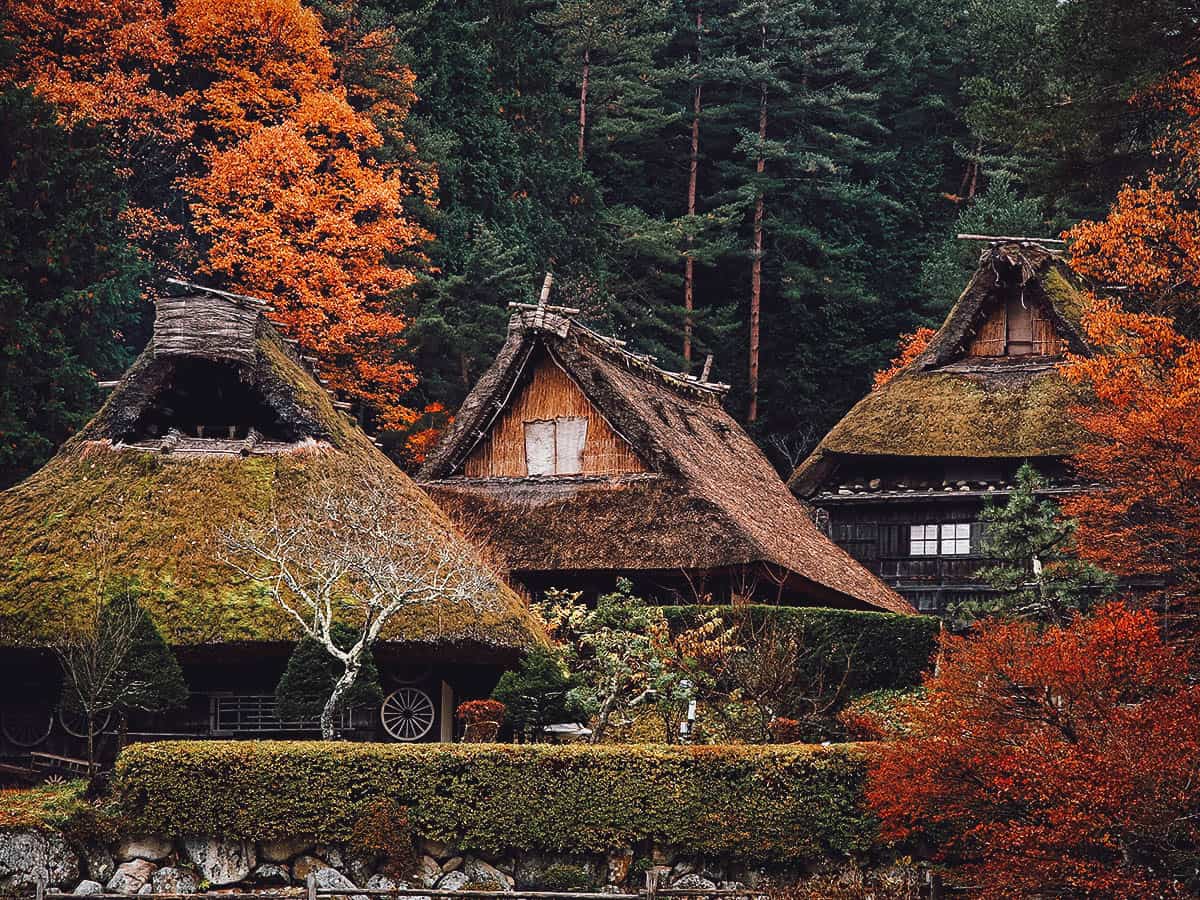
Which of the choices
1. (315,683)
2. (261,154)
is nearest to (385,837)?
(315,683)

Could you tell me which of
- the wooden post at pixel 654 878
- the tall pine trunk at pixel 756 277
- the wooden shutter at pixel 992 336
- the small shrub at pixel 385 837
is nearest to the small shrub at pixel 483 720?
the small shrub at pixel 385 837

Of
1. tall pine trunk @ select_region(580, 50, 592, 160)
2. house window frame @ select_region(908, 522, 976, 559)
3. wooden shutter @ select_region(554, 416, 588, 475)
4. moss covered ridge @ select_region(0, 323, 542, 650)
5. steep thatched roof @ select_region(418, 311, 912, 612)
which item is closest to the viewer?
moss covered ridge @ select_region(0, 323, 542, 650)

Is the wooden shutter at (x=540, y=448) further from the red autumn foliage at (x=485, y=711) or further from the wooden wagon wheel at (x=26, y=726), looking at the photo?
the wooden wagon wheel at (x=26, y=726)

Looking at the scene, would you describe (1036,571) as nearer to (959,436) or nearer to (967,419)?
(959,436)

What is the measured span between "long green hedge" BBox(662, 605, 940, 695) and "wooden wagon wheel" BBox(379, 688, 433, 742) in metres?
4.85

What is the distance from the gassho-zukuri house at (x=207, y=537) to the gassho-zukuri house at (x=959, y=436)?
507 inches

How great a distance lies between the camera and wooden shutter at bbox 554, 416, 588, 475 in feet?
125

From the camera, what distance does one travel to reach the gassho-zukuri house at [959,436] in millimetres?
41094

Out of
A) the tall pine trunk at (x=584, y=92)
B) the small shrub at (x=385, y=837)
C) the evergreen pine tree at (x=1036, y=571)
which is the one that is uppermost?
the tall pine trunk at (x=584, y=92)

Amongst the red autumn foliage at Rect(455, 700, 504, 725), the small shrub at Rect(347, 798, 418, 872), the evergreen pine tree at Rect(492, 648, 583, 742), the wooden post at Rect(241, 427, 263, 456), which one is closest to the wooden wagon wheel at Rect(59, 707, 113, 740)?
the wooden post at Rect(241, 427, 263, 456)

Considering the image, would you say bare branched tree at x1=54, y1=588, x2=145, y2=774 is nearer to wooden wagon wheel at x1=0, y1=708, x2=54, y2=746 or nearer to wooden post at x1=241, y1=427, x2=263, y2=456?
wooden wagon wheel at x1=0, y1=708, x2=54, y2=746

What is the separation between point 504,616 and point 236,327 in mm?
7808

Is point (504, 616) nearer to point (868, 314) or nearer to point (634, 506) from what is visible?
point (634, 506)

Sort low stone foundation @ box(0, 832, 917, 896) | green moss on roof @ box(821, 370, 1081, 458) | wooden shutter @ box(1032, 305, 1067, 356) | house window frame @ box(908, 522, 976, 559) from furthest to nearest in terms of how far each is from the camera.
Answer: wooden shutter @ box(1032, 305, 1067, 356)
house window frame @ box(908, 522, 976, 559)
green moss on roof @ box(821, 370, 1081, 458)
low stone foundation @ box(0, 832, 917, 896)
